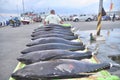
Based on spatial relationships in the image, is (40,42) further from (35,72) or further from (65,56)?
(35,72)

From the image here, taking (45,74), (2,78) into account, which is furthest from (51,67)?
(2,78)

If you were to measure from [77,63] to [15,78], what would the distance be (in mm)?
Result: 1157

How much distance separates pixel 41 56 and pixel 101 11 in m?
13.1

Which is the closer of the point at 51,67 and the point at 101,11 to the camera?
the point at 51,67

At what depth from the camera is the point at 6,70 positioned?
8.75m

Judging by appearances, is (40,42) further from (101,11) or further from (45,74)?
(101,11)

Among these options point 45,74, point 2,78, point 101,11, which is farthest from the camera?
point 101,11

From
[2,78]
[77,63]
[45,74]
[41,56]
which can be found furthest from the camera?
[2,78]

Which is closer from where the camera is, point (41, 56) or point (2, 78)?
point (41, 56)

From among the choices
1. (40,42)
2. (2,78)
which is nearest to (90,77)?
(40,42)

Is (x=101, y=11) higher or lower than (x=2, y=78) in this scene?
higher

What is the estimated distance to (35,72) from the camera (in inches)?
178

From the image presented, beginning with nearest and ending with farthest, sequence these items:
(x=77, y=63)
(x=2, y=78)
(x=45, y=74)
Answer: (x=45, y=74), (x=77, y=63), (x=2, y=78)

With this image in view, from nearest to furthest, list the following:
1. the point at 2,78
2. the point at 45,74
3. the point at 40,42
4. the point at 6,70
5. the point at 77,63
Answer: the point at 45,74, the point at 77,63, the point at 40,42, the point at 2,78, the point at 6,70
